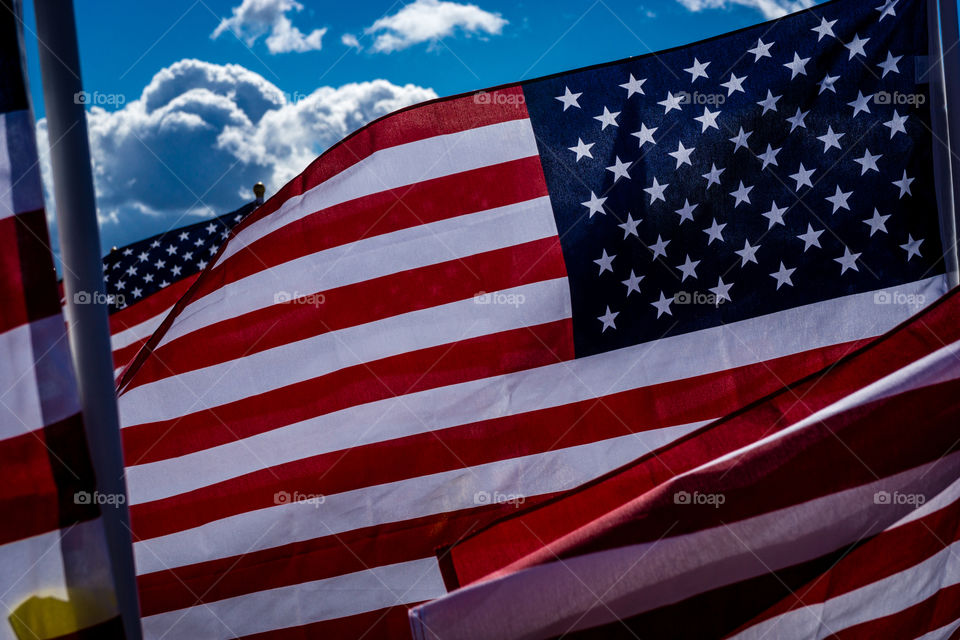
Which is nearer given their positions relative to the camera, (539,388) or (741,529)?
(741,529)

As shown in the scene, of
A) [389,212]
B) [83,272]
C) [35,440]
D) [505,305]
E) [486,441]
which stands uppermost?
[389,212]

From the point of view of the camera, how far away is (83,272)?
2.11 metres

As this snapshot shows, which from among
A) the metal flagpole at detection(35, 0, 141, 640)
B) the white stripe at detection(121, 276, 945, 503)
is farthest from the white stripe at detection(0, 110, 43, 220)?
the white stripe at detection(121, 276, 945, 503)

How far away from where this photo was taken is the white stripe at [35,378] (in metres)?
2.14

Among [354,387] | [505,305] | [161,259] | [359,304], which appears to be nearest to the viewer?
[505,305]

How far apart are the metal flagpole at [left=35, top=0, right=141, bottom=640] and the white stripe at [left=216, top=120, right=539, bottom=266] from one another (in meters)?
3.38

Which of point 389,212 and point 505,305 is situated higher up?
point 389,212

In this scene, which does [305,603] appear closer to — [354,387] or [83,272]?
[354,387]

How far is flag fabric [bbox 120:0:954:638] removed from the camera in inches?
187

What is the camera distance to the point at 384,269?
17.9ft

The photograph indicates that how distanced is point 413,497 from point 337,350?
40.7 inches

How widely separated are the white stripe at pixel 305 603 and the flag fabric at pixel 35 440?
2972 millimetres

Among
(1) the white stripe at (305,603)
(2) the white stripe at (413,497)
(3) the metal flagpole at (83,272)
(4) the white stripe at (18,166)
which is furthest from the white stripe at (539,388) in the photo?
(4) the white stripe at (18,166)

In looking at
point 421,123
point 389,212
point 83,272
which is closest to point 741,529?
point 83,272
